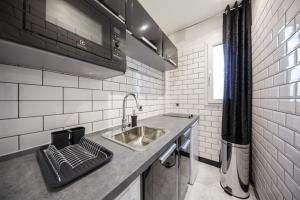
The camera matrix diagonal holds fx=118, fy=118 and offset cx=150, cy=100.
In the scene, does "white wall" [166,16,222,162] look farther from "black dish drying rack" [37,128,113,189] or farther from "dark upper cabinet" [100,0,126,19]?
"black dish drying rack" [37,128,113,189]

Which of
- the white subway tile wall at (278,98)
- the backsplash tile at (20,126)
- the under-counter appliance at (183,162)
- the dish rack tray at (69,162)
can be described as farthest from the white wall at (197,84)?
the backsplash tile at (20,126)

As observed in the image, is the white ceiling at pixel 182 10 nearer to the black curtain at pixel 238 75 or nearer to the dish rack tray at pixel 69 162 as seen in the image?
the black curtain at pixel 238 75

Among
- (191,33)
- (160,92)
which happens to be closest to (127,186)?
(160,92)

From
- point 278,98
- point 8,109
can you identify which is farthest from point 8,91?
point 278,98

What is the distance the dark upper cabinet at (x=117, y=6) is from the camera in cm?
73

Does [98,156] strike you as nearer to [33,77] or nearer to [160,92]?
[33,77]

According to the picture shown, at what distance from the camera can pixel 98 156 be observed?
59 cm

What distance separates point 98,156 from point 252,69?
74.2 inches

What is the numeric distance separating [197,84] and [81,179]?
2066 mm

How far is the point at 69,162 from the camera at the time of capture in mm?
521

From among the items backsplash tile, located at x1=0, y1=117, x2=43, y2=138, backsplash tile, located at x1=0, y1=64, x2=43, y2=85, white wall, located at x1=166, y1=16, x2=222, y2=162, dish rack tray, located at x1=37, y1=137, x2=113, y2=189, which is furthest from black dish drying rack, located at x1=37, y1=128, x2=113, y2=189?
white wall, located at x1=166, y1=16, x2=222, y2=162

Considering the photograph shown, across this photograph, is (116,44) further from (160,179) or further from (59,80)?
(160,179)

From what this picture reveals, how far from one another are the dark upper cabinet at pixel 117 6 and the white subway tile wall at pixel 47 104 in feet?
1.78

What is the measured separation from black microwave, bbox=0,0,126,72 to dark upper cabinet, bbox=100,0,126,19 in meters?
0.08
